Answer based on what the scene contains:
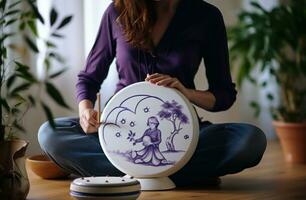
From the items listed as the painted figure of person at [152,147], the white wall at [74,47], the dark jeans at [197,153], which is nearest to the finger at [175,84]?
the painted figure of person at [152,147]

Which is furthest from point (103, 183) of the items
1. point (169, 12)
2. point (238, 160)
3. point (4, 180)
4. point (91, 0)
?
point (91, 0)

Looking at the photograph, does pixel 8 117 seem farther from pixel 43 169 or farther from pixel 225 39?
pixel 225 39

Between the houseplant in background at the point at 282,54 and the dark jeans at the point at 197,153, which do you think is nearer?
the dark jeans at the point at 197,153

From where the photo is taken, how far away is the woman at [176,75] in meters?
2.15

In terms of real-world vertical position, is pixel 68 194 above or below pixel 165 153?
below

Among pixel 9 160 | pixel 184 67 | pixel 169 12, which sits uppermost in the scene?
pixel 169 12

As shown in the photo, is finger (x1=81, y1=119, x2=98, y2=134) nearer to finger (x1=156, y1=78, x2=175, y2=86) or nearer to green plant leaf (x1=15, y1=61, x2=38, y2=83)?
finger (x1=156, y1=78, x2=175, y2=86)

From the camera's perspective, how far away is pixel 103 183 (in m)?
1.80

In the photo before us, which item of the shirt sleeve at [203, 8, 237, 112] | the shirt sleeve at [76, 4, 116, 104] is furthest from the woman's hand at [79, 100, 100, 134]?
the shirt sleeve at [203, 8, 237, 112]

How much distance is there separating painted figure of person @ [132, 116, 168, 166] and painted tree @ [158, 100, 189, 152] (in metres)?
0.03

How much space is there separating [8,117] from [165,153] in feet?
1.50

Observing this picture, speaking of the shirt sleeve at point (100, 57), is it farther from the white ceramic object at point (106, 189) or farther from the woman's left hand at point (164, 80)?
the white ceramic object at point (106, 189)

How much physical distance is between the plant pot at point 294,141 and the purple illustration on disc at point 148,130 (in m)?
0.96

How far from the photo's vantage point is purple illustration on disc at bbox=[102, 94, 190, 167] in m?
2.00
